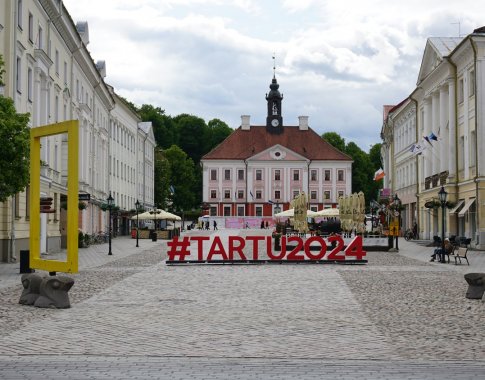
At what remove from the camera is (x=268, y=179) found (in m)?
117

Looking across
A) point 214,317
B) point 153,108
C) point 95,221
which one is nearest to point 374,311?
point 214,317

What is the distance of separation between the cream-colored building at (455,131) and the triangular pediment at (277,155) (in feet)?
202

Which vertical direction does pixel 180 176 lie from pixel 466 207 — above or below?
above

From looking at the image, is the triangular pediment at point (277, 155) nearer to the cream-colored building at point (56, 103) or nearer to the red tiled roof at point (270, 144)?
the red tiled roof at point (270, 144)

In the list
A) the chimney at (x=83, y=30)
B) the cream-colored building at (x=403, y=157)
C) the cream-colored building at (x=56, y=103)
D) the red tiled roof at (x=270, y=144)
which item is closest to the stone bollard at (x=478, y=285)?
the cream-colored building at (x=56, y=103)

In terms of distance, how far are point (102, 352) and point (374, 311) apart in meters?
6.25

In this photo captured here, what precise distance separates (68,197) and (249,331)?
4.50 metres

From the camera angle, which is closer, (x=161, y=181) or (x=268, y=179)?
(x=161, y=181)

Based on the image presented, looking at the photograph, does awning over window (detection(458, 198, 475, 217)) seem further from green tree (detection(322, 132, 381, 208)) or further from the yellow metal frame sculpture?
green tree (detection(322, 132, 381, 208))

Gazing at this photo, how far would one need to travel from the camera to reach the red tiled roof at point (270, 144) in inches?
4648

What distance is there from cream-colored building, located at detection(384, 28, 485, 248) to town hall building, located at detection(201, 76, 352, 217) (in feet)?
202

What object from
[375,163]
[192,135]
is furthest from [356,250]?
[375,163]

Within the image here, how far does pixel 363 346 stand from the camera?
10.6 m

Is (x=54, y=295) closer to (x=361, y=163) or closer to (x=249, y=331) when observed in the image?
(x=249, y=331)
